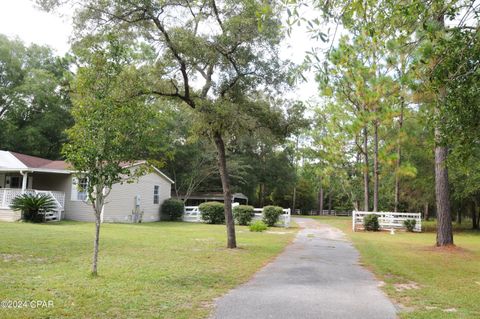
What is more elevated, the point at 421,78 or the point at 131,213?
the point at 421,78

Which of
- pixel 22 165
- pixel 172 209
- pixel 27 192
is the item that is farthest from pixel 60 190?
pixel 172 209

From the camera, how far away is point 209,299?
6.68 m

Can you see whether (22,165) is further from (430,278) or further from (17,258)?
(430,278)

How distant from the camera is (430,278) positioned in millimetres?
9359

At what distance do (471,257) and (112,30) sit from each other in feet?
42.4

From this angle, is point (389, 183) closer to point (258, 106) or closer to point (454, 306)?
point (258, 106)

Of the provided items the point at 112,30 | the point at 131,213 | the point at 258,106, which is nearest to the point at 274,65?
the point at 258,106

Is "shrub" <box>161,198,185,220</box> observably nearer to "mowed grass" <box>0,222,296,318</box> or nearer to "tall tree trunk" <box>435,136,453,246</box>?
"mowed grass" <box>0,222,296,318</box>

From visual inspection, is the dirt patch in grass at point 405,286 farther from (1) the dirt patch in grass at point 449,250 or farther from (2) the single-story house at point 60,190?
(2) the single-story house at point 60,190

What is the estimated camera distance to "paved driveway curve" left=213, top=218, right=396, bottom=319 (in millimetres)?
5938

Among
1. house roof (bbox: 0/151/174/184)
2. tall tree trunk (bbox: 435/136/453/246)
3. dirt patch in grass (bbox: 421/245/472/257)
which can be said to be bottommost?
dirt patch in grass (bbox: 421/245/472/257)

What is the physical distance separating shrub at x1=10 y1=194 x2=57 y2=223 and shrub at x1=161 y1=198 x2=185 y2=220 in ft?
32.1

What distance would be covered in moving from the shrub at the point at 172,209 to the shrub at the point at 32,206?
32.1 ft

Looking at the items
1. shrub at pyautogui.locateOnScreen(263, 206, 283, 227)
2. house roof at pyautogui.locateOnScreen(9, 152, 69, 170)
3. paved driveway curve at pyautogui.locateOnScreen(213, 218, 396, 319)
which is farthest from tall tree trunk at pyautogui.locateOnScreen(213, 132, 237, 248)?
house roof at pyautogui.locateOnScreen(9, 152, 69, 170)
